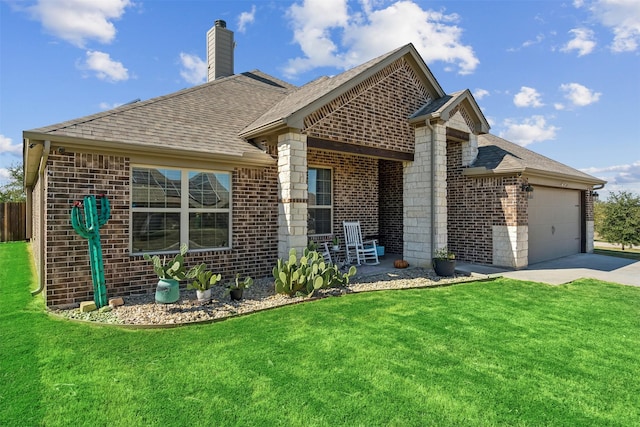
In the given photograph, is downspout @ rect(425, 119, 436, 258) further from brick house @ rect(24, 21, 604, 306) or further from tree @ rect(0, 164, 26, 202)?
tree @ rect(0, 164, 26, 202)

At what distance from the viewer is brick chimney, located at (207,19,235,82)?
13077mm

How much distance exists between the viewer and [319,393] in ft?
10.6

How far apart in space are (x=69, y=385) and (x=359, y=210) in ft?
28.8

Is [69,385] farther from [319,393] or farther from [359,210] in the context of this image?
[359,210]

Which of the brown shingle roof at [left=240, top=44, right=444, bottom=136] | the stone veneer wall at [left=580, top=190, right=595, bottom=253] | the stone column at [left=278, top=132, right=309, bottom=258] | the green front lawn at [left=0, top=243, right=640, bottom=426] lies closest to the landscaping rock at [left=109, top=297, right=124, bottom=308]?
the green front lawn at [left=0, top=243, right=640, bottom=426]

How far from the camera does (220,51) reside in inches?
517

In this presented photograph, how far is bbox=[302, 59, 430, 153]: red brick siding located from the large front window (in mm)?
2574

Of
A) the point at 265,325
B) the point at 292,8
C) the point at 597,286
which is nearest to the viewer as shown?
the point at 265,325

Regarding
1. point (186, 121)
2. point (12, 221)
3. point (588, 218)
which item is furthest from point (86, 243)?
point (12, 221)

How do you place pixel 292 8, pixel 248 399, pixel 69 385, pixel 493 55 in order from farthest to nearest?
1. pixel 493 55
2. pixel 292 8
3. pixel 69 385
4. pixel 248 399

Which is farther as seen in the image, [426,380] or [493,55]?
[493,55]

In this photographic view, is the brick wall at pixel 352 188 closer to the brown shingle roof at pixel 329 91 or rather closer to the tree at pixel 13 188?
the brown shingle roof at pixel 329 91

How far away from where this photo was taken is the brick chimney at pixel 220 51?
13.1m

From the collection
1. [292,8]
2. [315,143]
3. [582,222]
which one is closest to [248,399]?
[315,143]
